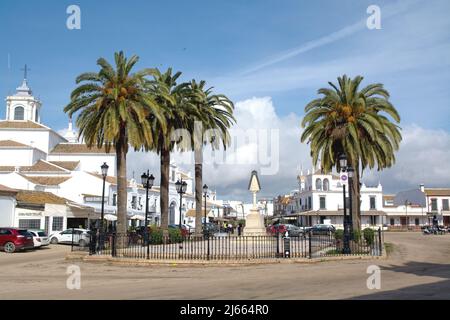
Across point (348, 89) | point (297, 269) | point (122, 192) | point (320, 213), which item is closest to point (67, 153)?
point (320, 213)

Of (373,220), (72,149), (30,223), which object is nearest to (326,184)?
(373,220)

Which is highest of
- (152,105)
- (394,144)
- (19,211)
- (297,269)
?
(152,105)

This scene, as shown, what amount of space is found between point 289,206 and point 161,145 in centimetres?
6973

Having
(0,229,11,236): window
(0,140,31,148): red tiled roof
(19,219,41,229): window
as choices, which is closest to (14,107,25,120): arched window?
(0,140,31,148): red tiled roof

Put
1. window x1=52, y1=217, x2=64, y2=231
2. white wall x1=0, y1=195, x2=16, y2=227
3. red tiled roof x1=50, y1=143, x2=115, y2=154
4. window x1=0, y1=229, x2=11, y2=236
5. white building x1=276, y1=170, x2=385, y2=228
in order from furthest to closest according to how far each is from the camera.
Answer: white building x1=276, y1=170, x2=385, y2=228 < red tiled roof x1=50, y1=143, x2=115, y2=154 < window x1=52, y1=217, x2=64, y2=231 < white wall x1=0, y1=195, x2=16, y2=227 < window x1=0, y1=229, x2=11, y2=236

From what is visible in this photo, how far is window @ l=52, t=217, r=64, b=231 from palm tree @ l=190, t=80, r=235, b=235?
53.4 ft

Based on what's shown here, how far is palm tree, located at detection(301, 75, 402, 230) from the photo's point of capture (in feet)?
87.4

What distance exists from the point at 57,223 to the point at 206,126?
19.7 metres

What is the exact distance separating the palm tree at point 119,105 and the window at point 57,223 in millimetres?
20620

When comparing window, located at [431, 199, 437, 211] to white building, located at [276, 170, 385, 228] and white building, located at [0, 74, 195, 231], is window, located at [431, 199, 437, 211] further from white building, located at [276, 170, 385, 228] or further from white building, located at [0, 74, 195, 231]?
white building, located at [0, 74, 195, 231]

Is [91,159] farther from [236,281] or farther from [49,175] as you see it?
[236,281]

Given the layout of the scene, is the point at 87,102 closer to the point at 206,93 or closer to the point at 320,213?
the point at 206,93

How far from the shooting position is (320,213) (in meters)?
72.6

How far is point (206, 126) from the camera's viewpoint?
35812mm
